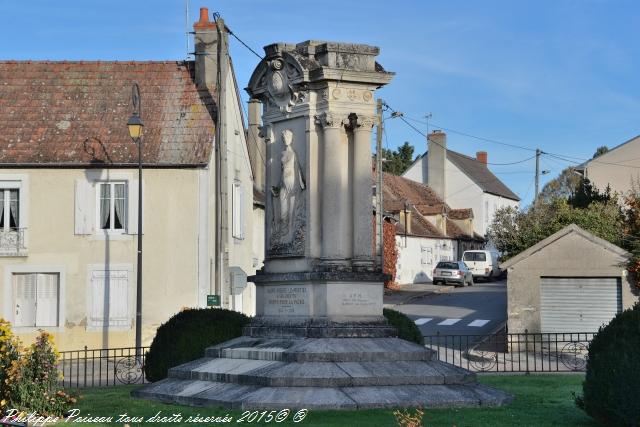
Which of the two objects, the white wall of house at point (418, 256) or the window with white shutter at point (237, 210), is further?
the white wall of house at point (418, 256)

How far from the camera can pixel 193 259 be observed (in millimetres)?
33250

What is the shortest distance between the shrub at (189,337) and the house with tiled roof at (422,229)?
41514 millimetres

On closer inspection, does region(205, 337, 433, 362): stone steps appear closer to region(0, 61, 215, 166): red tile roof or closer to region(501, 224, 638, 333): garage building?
region(501, 224, 638, 333): garage building

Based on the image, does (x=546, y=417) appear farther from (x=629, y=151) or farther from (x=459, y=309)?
(x=629, y=151)

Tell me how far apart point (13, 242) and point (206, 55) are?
8546 mm

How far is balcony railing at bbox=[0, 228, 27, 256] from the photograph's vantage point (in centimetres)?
3328

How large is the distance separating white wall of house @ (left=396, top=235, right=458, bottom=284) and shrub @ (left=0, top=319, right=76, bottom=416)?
45.8 meters

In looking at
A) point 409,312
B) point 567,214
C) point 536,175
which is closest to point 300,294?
point 567,214

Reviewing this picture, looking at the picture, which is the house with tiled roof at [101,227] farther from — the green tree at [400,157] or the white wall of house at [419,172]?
the green tree at [400,157]

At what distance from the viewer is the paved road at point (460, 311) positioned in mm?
36062

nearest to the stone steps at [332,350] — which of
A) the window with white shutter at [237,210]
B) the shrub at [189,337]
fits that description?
the shrub at [189,337]

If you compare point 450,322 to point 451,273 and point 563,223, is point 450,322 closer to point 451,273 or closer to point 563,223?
point 563,223

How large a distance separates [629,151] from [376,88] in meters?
37.4

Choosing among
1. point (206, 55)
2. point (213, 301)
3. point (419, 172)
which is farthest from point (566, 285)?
point (419, 172)
